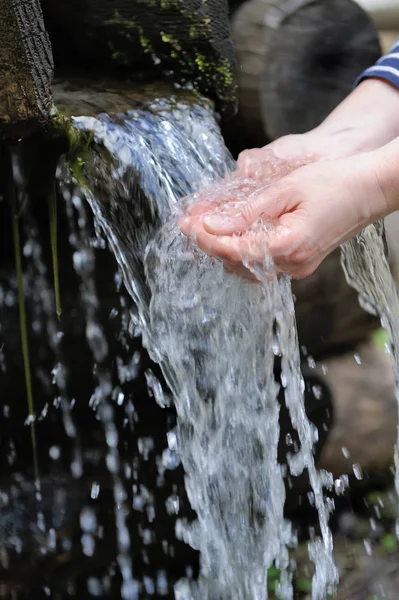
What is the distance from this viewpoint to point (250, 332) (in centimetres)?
164

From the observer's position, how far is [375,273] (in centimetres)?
192

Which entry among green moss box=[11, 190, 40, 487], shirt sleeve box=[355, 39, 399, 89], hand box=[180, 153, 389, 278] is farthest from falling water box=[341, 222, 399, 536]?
green moss box=[11, 190, 40, 487]

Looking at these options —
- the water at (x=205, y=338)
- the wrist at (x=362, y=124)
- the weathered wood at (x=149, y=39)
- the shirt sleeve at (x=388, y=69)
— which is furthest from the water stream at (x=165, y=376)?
the shirt sleeve at (x=388, y=69)

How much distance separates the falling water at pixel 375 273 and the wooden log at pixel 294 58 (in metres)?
0.41

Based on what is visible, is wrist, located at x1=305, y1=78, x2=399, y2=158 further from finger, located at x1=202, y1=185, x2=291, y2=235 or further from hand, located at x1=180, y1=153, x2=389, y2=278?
finger, located at x1=202, y1=185, x2=291, y2=235

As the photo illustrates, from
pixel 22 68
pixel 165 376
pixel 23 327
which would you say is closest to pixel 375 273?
pixel 165 376

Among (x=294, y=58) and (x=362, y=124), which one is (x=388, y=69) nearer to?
(x=362, y=124)

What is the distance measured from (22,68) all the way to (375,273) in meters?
1.06

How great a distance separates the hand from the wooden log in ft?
2.48

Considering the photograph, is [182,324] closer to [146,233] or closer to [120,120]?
[146,233]

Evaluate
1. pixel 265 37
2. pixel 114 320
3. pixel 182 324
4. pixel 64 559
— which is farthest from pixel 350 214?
pixel 64 559

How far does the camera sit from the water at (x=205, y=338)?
1489 mm

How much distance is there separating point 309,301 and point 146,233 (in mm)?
898

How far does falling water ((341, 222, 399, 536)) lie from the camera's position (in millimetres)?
1841
